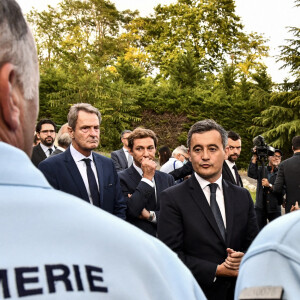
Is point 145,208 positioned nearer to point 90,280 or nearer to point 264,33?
point 90,280

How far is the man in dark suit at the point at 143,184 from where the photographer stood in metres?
4.64

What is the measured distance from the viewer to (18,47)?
0.93m

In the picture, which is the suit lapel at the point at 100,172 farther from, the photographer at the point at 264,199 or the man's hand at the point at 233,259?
the photographer at the point at 264,199

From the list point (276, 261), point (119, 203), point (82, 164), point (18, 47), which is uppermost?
point (18, 47)

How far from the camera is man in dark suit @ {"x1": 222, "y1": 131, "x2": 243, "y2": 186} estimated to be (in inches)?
231

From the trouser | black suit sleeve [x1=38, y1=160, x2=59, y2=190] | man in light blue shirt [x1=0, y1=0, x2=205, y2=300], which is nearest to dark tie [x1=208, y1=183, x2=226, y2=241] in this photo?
black suit sleeve [x1=38, y1=160, x2=59, y2=190]

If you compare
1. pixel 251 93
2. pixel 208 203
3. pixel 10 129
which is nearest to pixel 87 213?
pixel 10 129

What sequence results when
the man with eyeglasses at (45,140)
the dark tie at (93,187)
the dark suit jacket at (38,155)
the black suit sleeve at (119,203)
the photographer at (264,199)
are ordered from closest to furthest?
the dark tie at (93,187), the black suit sleeve at (119,203), the dark suit jacket at (38,155), the man with eyeglasses at (45,140), the photographer at (264,199)

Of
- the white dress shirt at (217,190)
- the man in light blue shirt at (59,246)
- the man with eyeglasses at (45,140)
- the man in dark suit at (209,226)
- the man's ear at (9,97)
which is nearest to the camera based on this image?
the man in light blue shirt at (59,246)

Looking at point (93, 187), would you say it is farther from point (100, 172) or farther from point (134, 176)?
point (134, 176)

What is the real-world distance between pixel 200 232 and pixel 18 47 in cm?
247

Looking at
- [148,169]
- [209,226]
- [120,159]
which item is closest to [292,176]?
[120,159]

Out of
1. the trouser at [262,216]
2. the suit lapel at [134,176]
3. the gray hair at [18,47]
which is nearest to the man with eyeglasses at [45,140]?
the suit lapel at [134,176]

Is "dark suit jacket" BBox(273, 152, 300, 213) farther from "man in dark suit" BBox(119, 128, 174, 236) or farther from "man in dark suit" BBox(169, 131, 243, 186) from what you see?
"man in dark suit" BBox(119, 128, 174, 236)
